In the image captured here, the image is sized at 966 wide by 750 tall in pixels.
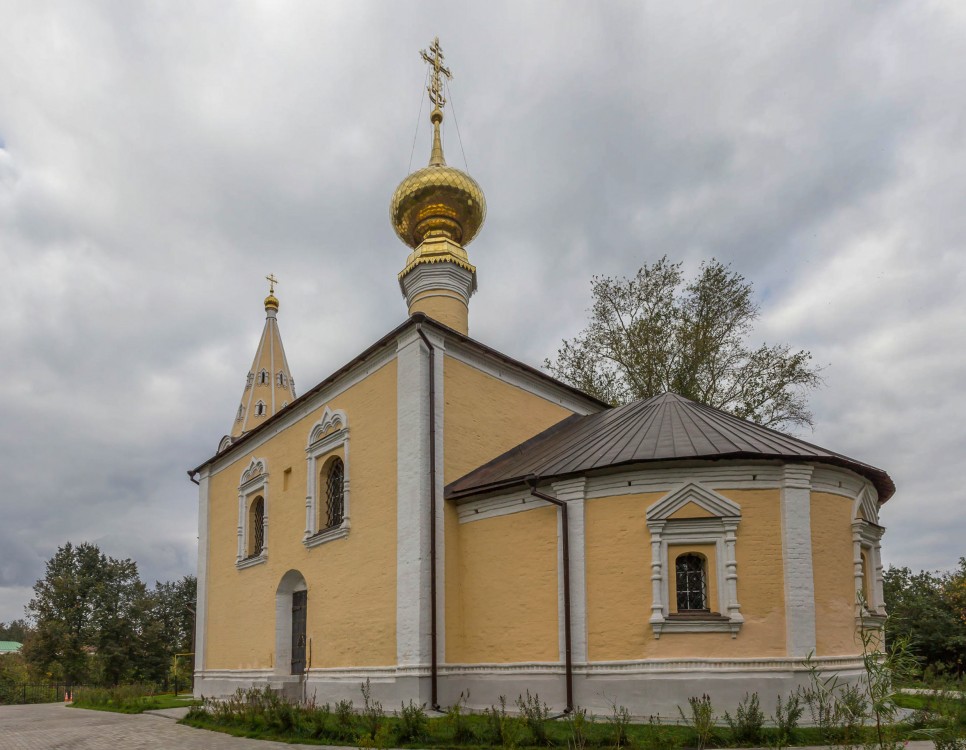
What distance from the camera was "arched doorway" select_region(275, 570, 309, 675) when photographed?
44.5ft

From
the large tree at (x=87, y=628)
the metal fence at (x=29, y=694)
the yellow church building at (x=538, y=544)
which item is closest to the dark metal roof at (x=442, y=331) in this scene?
the yellow church building at (x=538, y=544)

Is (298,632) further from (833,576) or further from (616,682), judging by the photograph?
(833,576)

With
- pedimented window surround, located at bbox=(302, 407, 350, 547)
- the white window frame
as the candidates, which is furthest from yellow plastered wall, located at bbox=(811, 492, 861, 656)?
the white window frame

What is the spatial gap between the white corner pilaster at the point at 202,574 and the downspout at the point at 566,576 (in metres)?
10.7

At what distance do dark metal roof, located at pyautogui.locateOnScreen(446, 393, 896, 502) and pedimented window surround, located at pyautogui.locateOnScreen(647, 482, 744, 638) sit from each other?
520 mm

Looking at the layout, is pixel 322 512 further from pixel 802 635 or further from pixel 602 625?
pixel 802 635

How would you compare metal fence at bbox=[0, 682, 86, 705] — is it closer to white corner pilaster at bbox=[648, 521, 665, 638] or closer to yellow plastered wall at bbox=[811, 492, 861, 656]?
white corner pilaster at bbox=[648, 521, 665, 638]

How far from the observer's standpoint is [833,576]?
9.08 meters

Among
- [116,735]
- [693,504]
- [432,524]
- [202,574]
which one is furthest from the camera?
[202,574]

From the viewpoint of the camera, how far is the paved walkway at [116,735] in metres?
8.80

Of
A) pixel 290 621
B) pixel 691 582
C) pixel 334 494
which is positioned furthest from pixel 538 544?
pixel 290 621

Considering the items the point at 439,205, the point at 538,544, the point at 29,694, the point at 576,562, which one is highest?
the point at 439,205

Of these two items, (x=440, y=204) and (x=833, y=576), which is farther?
(x=440, y=204)

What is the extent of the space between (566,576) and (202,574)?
1131 centimetres
